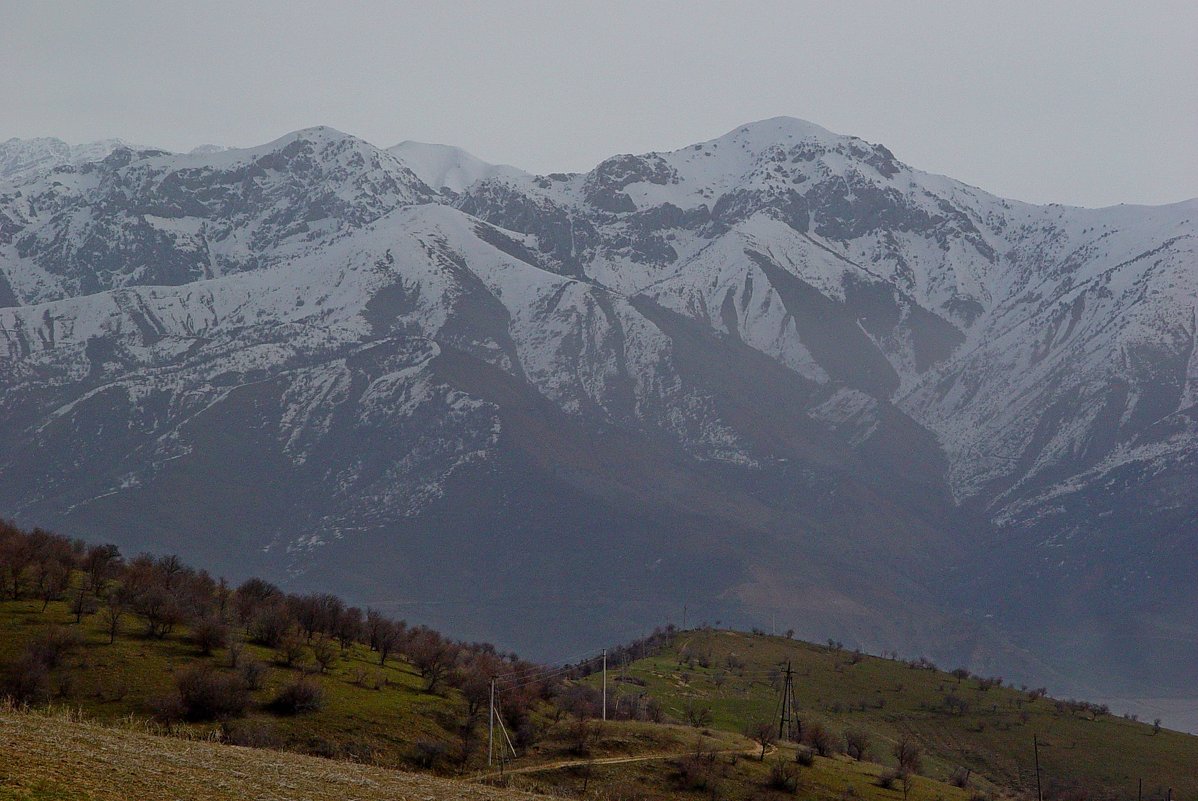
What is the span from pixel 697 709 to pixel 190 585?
4553 centimetres

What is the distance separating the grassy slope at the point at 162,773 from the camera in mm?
34438

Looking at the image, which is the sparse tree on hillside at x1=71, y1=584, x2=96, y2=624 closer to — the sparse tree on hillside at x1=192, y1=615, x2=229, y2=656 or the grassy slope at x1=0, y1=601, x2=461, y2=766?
the grassy slope at x1=0, y1=601, x2=461, y2=766

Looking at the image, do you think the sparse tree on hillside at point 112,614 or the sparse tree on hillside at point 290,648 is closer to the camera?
the sparse tree on hillside at point 112,614

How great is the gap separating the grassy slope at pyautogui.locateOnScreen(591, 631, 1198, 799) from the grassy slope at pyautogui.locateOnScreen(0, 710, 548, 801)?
7262 centimetres

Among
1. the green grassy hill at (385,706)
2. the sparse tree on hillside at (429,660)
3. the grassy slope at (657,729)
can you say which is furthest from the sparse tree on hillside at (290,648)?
the sparse tree on hillside at (429,660)

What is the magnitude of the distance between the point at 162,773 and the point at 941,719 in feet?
390

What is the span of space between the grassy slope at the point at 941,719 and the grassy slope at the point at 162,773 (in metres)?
72.6

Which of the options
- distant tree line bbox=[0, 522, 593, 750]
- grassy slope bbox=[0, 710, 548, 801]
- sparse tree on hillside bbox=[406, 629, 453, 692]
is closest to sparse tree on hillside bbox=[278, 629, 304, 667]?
distant tree line bbox=[0, 522, 593, 750]

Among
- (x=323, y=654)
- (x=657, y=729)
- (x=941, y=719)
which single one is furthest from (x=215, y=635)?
(x=941, y=719)

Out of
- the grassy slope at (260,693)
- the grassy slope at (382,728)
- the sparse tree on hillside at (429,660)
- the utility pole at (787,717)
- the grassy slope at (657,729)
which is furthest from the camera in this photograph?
the utility pole at (787,717)

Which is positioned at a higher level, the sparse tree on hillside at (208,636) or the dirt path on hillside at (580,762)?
the sparse tree on hillside at (208,636)

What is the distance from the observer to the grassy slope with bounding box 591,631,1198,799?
5025 inches

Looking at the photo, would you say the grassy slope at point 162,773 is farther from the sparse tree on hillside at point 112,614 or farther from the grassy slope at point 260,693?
the sparse tree on hillside at point 112,614

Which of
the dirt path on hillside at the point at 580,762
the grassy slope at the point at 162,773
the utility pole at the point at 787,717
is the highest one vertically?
the utility pole at the point at 787,717
